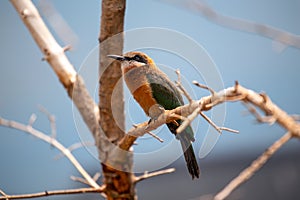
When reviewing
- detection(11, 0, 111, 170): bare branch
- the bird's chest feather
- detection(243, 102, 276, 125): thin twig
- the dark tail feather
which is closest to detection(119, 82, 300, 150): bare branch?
detection(243, 102, 276, 125): thin twig

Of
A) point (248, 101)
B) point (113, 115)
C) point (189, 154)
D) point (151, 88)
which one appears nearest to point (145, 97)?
point (151, 88)

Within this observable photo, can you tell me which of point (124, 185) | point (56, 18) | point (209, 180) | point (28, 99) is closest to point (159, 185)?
point (209, 180)

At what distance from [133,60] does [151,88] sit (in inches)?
5.6

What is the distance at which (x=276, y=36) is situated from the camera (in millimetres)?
1137

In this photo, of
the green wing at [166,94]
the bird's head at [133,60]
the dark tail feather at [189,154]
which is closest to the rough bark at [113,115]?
the bird's head at [133,60]

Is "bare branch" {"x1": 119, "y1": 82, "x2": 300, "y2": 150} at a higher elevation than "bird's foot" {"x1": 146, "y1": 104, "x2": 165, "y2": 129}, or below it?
below

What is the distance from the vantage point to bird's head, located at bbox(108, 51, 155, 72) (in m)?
1.80

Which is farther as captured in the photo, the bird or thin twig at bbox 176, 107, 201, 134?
the bird

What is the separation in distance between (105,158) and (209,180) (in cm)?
189

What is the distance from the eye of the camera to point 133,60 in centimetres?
184

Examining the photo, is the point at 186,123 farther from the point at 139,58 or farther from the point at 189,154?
the point at 139,58

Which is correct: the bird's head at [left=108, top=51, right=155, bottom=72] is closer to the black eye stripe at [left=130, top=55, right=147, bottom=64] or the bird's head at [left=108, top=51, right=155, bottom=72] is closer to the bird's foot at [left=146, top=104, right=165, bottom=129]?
the black eye stripe at [left=130, top=55, right=147, bottom=64]

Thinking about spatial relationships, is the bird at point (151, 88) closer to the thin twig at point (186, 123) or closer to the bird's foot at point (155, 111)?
the bird's foot at point (155, 111)

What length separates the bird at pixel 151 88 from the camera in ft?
5.58
